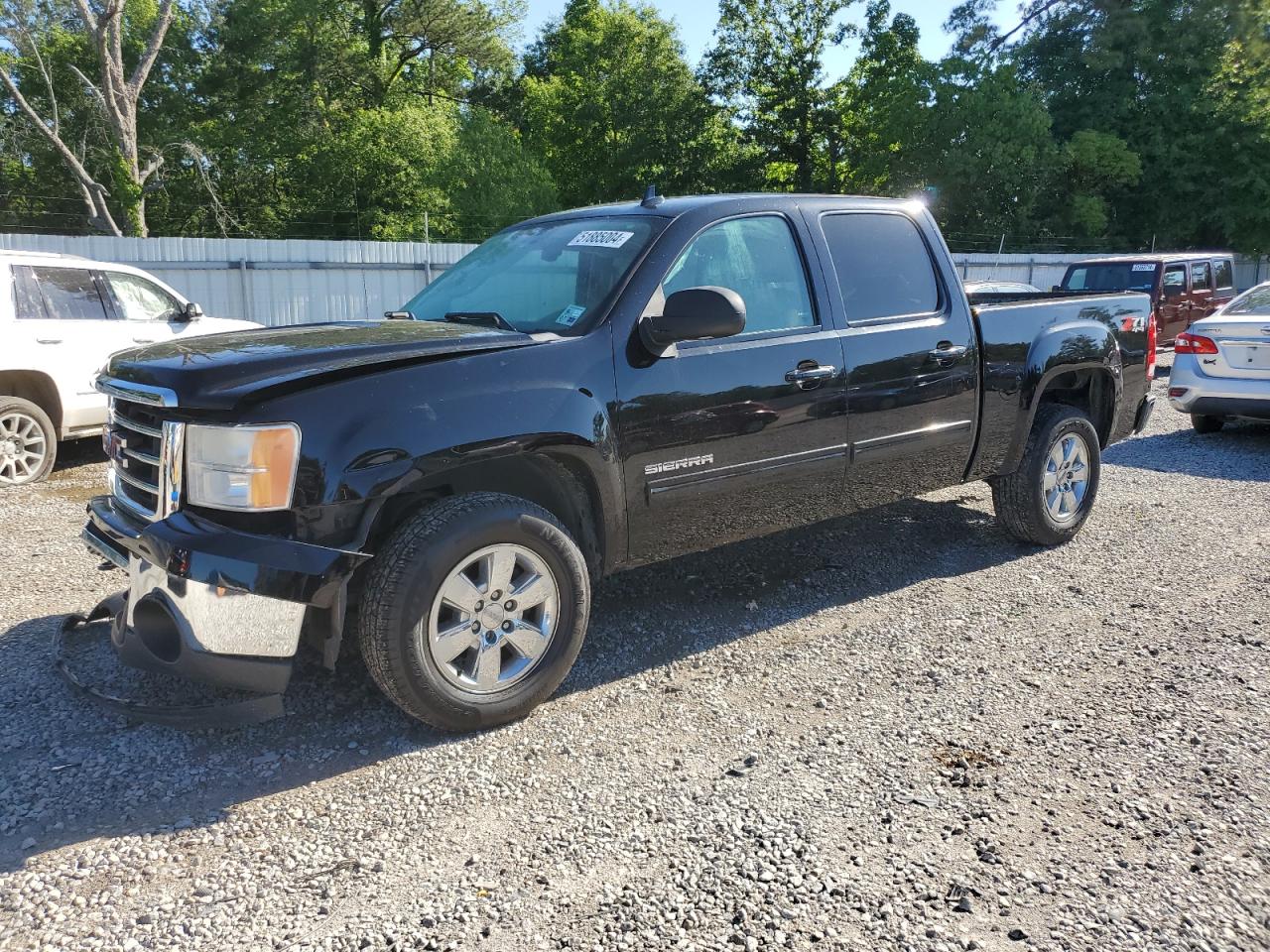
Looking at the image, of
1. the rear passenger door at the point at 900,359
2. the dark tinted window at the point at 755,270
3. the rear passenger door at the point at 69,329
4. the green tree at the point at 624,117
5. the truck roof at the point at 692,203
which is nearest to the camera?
the dark tinted window at the point at 755,270

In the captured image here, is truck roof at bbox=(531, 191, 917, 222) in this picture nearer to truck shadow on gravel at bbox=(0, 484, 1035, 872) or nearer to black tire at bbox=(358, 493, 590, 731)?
black tire at bbox=(358, 493, 590, 731)

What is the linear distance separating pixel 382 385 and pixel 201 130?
116 feet

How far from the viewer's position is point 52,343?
7.85 meters

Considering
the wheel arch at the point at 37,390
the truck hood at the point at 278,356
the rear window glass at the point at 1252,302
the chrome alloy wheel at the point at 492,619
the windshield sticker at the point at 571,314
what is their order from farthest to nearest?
1. the rear window glass at the point at 1252,302
2. the wheel arch at the point at 37,390
3. the windshield sticker at the point at 571,314
4. the chrome alloy wheel at the point at 492,619
5. the truck hood at the point at 278,356

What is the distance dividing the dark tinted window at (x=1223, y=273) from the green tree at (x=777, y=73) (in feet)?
76.0

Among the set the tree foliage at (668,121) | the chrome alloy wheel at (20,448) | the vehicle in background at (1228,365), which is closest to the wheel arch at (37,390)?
the chrome alloy wheel at (20,448)

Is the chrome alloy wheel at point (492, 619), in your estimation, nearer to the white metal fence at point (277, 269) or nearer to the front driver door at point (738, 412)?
the front driver door at point (738, 412)

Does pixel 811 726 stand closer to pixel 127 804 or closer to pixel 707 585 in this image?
pixel 707 585

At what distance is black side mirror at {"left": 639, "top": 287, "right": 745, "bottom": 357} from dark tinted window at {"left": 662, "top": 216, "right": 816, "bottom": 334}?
301 mm

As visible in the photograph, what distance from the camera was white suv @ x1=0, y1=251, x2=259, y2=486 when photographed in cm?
765

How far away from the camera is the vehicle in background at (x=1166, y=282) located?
629 inches

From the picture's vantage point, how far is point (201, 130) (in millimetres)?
33719

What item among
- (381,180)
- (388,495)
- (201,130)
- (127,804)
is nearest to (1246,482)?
(388,495)

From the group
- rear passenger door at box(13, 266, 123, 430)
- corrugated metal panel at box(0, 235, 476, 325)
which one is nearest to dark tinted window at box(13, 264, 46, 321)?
rear passenger door at box(13, 266, 123, 430)
